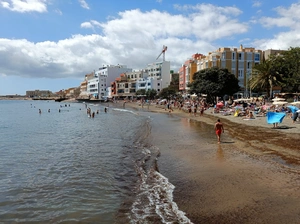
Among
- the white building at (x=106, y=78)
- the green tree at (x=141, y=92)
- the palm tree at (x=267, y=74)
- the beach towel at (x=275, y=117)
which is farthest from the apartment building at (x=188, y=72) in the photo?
the white building at (x=106, y=78)

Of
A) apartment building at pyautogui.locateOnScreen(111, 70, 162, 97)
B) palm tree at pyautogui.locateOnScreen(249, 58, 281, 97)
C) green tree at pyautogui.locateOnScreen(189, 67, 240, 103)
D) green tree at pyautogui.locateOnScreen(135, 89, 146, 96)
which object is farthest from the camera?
apartment building at pyautogui.locateOnScreen(111, 70, 162, 97)

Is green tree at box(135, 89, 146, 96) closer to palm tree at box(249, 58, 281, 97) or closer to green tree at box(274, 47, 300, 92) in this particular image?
palm tree at box(249, 58, 281, 97)

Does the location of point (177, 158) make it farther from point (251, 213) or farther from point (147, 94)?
point (147, 94)

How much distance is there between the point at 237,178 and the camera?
10.2m

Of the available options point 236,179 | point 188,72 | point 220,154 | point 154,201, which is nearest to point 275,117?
point 220,154

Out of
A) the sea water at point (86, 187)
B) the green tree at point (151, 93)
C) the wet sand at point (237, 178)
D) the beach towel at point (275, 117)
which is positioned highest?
the green tree at point (151, 93)

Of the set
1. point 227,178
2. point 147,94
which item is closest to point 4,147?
point 227,178

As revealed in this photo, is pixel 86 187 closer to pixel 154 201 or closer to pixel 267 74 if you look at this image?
pixel 154 201

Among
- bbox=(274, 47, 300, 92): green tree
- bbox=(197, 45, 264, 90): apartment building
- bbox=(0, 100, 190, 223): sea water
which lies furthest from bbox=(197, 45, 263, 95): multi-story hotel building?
bbox=(0, 100, 190, 223): sea water

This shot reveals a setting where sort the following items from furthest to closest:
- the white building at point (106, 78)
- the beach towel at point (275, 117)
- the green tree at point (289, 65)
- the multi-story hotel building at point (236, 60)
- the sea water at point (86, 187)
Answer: the white building at point (106, 78), the multi-story hotel building at point (236, 60), the green tree at point (289, 65), the beach towel at point (275, 117), the sea water at point (86, 187)

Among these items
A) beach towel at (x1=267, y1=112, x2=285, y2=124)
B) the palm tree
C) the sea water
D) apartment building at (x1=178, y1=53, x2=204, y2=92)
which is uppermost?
apartment building at (x1=178, y1=53, x2=204, y2=92)

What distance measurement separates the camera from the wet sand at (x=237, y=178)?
7246 mm

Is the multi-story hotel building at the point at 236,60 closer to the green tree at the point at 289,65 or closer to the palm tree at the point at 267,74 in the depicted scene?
the green tree at the point at 289,65

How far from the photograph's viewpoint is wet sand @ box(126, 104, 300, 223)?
725cm
